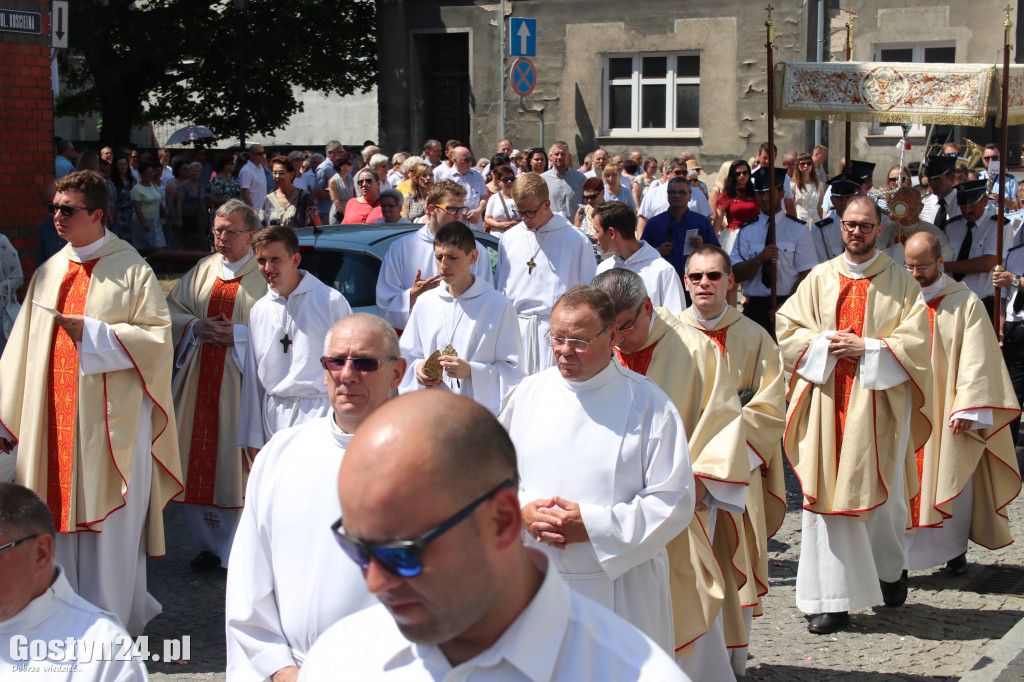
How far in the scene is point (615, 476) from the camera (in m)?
3.79

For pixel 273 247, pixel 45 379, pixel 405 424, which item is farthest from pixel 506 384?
pixel 405 424

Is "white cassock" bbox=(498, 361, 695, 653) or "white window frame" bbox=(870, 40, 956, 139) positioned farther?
"white window frame" bbox=(870, 40, 956, 139)

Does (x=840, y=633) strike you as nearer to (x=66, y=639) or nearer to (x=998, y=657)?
(x=998, y=657)

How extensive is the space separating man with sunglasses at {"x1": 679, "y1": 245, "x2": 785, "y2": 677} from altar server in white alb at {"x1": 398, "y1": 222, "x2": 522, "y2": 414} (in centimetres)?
133

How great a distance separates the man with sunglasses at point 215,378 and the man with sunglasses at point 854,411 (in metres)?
3.08

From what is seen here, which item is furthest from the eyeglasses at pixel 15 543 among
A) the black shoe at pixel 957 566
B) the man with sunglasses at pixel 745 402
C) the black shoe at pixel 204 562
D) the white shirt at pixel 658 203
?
the white shirt at pixel 658 203

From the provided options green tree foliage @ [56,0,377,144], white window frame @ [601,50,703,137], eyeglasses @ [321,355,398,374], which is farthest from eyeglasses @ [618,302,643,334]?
green tree foliage @ [56,0,377,144]

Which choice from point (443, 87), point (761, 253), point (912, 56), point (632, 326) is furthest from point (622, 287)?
point (443, 87)

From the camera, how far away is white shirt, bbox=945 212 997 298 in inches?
359

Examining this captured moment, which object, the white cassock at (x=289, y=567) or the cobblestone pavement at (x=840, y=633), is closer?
the white cassock at (x=289, y=567)

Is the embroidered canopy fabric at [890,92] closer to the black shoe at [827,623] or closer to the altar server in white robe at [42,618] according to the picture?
the black shoe at [827,623]

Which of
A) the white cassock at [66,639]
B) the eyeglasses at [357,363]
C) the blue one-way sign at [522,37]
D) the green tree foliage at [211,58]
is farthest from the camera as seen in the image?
the green tree foliage at [211,58]

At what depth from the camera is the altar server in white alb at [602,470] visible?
371cm

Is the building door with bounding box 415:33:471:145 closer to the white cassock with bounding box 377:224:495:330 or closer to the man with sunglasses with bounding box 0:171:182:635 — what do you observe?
the white cassock with bounding box 377:224:495:330
